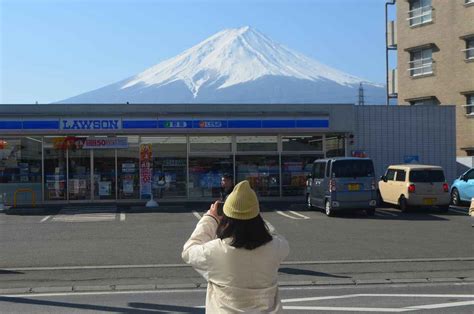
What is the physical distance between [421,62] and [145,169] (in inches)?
867

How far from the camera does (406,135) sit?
25.6 m

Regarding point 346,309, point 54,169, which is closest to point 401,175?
point 54,169

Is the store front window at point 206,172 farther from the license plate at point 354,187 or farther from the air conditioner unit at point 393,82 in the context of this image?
the air conditioner unit at point 393,82

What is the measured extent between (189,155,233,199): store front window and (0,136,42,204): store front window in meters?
5.92

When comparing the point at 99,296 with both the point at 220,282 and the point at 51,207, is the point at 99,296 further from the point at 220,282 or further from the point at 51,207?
the point at 51,207

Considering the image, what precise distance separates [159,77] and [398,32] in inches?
2616

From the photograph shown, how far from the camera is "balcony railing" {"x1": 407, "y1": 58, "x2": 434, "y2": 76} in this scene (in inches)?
1486

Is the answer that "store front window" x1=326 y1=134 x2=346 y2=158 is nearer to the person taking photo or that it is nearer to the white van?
the white van

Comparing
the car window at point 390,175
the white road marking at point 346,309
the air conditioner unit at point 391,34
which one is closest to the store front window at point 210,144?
the car window at point 390,175

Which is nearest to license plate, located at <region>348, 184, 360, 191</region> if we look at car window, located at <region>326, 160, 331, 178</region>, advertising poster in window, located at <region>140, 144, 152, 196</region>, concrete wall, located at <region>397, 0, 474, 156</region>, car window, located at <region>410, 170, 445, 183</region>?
car window, located at <region>326, 160, 331, 178</region>

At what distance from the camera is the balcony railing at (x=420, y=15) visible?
37781mm

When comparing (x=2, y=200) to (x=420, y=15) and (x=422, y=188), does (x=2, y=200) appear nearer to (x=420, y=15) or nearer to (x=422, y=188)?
(x=422, y=188)

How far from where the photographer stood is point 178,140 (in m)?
24.2

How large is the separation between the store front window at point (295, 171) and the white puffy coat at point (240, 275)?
21.4m
